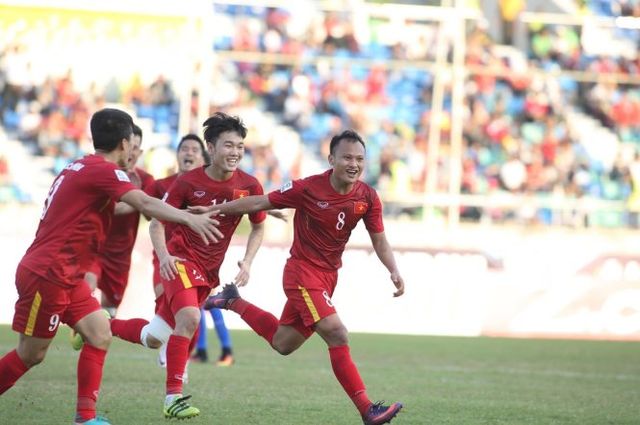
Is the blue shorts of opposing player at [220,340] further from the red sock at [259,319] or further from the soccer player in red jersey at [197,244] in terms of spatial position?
the soccer player in red jersey at [197,244]

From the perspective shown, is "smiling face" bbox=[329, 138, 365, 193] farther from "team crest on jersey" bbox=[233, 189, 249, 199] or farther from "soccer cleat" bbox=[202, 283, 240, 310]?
"soccer cleat" bbox=[202, 283, 240, 310]

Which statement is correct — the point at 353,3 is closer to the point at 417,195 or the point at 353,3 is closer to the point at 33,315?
the point at 417,195

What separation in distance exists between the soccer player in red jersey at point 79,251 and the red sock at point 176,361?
2.82 ft

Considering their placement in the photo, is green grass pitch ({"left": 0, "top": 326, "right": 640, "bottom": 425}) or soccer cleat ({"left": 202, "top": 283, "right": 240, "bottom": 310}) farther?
soccer cleat ({"left": 202, "top": 283, "right": 240, "bottom": 310})

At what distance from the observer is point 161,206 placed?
680cm

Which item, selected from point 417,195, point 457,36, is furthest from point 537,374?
point 457,36

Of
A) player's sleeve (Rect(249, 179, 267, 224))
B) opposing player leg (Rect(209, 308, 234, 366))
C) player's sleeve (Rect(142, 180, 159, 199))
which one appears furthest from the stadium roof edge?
player's sleeve (Rect(249, 179, 267, 224))

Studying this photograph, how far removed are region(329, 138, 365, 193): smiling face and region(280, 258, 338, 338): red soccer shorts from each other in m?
0.67

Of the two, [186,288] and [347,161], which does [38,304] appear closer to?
[186,288]

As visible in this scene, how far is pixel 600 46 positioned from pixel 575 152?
344cm

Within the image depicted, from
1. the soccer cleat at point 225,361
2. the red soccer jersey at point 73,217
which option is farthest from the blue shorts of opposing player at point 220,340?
the red soccer jersey at point 73,217

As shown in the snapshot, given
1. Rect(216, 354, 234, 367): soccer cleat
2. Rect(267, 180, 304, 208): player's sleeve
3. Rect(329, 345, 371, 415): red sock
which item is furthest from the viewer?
Rect(216, 354, 234, 367): soccer cleat

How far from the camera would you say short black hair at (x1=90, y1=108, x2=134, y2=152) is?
703 cm

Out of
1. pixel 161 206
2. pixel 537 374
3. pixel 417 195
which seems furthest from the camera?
pixel 417 195
